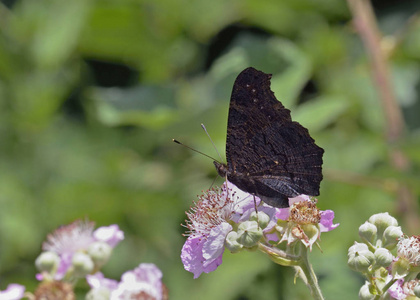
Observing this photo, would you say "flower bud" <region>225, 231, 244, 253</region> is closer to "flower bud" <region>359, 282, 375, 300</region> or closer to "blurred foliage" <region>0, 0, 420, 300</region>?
"flower bud" <region>359, 282, 375, 300</region>

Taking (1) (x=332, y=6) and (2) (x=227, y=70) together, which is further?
(1) (x=332, y=6)

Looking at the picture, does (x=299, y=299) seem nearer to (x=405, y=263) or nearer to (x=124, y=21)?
(x=405, y=263)

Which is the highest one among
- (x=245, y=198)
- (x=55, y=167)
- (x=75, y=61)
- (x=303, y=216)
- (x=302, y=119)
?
(x=75, y=61)

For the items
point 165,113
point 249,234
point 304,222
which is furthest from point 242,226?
point 165,113

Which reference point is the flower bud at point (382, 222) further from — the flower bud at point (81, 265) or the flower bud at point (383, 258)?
the flower bud at point (81, 265)

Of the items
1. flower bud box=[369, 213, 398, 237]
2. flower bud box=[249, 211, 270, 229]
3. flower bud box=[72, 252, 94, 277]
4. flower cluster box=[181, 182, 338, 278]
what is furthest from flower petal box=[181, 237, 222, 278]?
flower bud box=[369, 213, 398, 237]

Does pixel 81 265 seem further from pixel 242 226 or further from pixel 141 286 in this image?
pixel 242 226

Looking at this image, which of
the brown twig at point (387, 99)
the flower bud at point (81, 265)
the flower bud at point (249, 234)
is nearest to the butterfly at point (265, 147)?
the flower bud at point (249, 234)

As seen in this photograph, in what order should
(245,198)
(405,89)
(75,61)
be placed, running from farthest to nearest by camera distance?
(75,61), (405,89), (245,198)

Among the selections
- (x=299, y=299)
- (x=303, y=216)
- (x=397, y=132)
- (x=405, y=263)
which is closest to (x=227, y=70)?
(x=397, y=132)
